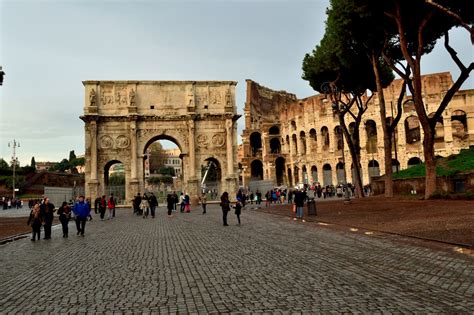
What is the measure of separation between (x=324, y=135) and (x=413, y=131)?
36.7ft

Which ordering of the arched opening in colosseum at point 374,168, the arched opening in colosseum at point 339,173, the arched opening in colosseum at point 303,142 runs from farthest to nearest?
the arched opening in colosseum at point 303,142
the arched opening in colosseum at point 339,173
the arched opening in colosseum at point 374,168

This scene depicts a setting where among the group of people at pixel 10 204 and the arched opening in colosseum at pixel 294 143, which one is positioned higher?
the arched opening in colosseum at pixel 294 143

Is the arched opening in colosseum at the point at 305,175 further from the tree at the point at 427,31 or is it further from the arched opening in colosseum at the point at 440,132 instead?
the tree at the point at 427,31

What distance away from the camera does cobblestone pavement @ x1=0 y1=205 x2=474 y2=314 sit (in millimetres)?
4805

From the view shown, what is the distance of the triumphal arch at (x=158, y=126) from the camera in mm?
37469

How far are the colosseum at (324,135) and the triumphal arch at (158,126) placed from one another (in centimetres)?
1255

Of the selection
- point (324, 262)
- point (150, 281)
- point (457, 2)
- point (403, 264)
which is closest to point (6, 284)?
point (150, 281)

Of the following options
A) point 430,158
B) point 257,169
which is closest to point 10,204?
point 257,169

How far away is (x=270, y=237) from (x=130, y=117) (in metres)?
28.1

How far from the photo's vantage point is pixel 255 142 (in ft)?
222

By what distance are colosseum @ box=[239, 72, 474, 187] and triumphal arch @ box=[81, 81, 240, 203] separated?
12553 millimetres

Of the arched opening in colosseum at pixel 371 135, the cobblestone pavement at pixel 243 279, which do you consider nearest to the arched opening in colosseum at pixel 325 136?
the arched opening in colosseum at pixel 371 135

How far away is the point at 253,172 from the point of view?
65.8m

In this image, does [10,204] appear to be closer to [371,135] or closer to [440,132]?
[371,135]
